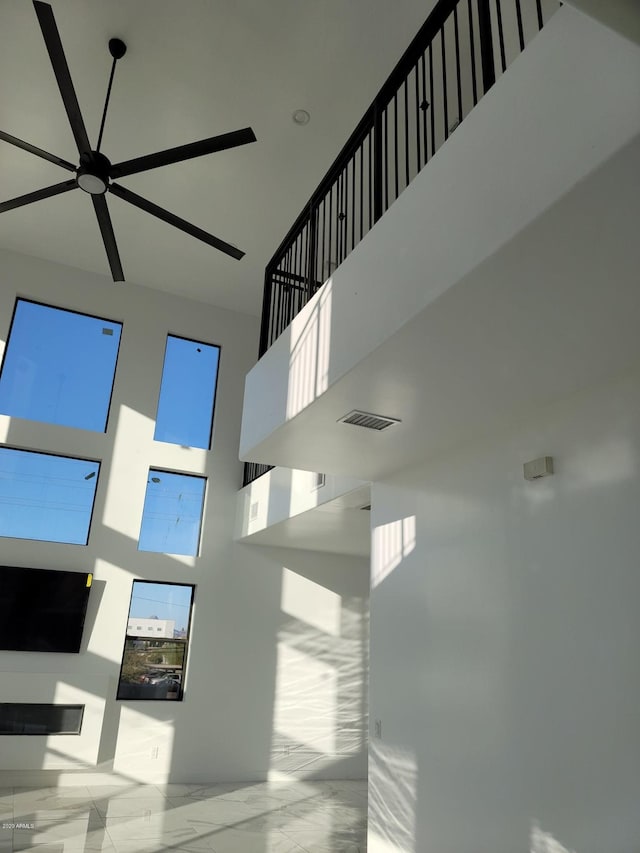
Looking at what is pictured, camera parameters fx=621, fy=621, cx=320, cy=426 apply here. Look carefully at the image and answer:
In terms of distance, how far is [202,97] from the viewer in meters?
5.00

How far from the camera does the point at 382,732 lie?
4148 millimetres

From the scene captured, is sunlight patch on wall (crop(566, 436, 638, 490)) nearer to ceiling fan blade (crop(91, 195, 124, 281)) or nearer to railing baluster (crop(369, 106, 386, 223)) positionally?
railing baluster (crop(369, 106, 386, 223))

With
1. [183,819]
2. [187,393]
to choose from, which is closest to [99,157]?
[187,393]

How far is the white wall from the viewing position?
6.21 meters

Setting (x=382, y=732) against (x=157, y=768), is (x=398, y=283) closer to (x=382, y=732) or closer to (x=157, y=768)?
(x=382, y=732)

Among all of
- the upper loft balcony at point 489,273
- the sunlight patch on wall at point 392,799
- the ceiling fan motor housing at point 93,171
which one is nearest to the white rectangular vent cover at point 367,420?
the upper loft balcony at point 489,273

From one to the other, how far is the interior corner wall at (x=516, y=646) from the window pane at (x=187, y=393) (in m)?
4.00

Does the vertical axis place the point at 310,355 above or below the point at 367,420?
above

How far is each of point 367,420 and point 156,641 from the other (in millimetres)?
4546

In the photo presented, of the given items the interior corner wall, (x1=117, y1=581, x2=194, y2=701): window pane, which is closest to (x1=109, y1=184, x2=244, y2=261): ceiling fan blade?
the interior corner wall

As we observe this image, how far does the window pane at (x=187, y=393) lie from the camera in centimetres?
765

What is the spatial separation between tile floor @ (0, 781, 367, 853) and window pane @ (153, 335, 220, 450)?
12.3 ft

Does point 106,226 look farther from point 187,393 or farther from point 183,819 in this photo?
point 183,819

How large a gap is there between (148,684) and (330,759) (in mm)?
2363
